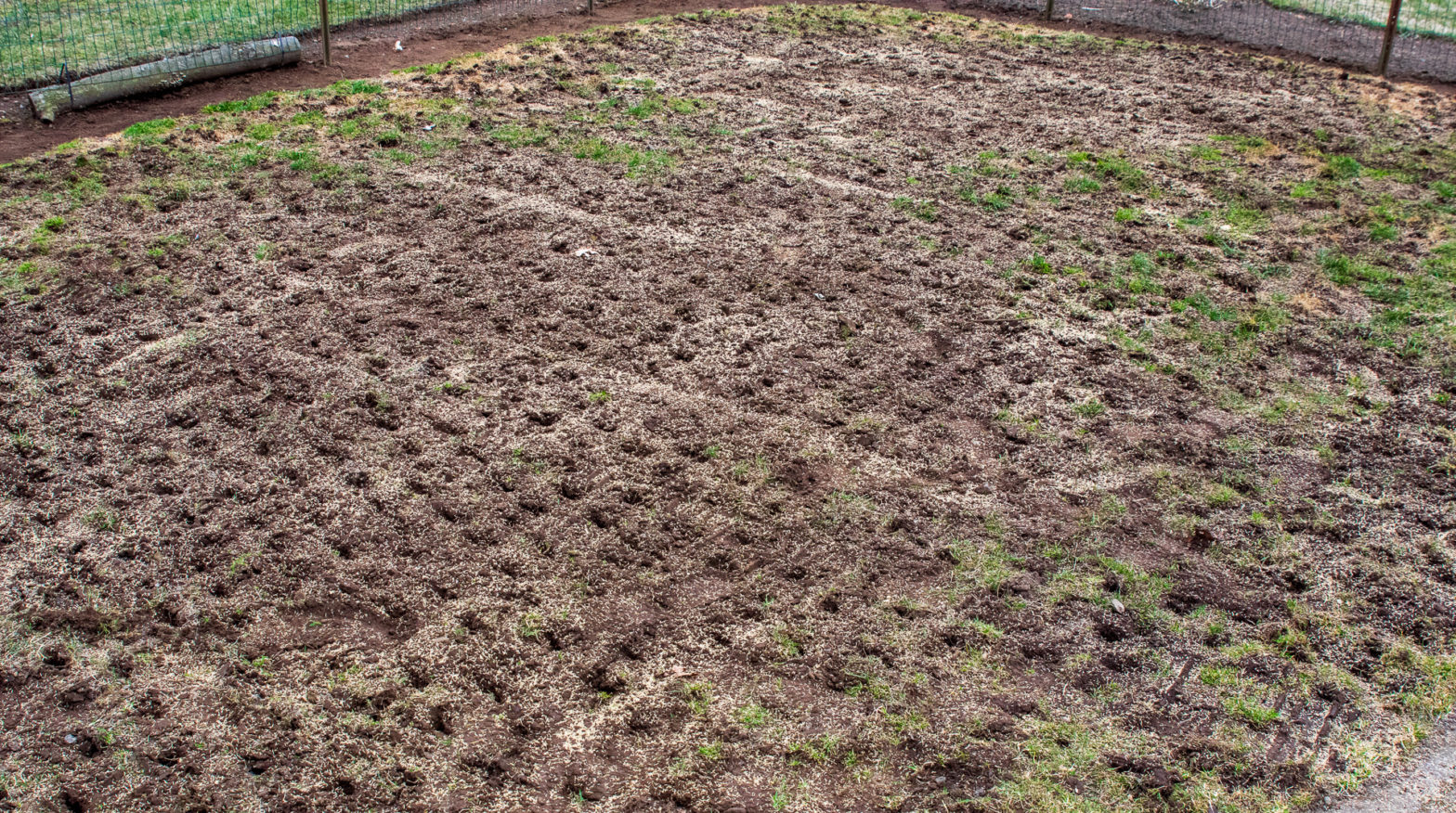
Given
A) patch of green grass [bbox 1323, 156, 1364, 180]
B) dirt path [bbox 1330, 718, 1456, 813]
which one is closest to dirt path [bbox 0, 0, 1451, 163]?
patch of green grass [bbox 1323, 156, 1364, 180]

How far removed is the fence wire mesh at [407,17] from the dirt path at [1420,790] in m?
9.84

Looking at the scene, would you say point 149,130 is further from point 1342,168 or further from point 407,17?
point 1342,168

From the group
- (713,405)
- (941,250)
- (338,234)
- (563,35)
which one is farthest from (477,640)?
(563,35)

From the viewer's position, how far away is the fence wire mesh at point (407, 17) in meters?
9.92

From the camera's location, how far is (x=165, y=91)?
948 centimetres

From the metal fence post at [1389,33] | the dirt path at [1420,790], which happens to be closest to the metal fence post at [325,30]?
the dirt path at [1420,790]

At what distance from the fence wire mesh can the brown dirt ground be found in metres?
1.82

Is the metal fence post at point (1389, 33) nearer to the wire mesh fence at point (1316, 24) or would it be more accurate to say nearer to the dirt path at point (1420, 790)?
the wire mesh fence at point (1316, 24)

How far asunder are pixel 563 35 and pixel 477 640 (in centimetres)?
897

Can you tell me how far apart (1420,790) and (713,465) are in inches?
129

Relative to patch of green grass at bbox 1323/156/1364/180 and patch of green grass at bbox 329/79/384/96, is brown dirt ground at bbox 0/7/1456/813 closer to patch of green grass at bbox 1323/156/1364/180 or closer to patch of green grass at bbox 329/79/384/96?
patch of green grass at bbox 1323/156/1364/180

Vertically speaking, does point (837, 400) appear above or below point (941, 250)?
below

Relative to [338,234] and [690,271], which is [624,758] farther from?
[338,234]

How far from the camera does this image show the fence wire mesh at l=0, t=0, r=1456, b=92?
9922 millimetres
